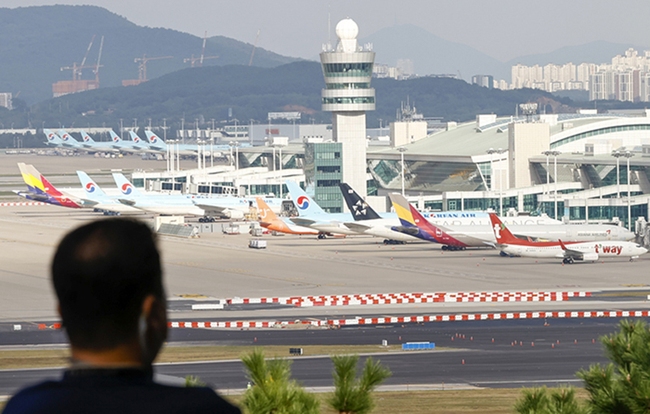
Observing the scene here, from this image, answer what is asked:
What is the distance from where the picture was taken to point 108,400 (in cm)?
374

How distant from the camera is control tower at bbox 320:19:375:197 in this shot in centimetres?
14638

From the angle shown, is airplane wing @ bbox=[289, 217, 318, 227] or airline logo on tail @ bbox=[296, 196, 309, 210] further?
airline logo on tail @ bbox=[296, 196, 309, 210]

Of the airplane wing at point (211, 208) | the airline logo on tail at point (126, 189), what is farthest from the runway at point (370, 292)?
the airline logo on tail at point (126, 189)

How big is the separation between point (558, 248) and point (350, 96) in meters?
66.1

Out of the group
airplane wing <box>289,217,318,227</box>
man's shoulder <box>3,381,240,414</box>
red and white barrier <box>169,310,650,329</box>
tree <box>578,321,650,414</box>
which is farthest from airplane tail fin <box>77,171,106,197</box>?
man's shoulder <box>3,381,240,414</box>

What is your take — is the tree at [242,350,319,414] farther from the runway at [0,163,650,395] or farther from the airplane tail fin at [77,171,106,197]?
the airplane tail fin at [77,171,106,197]

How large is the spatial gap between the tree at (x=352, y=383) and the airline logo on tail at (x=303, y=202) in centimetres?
9453

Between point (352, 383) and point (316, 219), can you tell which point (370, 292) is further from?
point (352, 383)

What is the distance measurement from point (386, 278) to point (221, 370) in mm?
35593

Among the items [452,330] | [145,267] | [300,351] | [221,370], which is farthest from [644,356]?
[452,330]

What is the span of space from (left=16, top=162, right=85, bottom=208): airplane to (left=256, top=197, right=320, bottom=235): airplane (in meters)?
33.8

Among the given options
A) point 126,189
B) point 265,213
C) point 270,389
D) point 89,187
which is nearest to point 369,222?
point 265,213

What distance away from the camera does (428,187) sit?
158375 mm

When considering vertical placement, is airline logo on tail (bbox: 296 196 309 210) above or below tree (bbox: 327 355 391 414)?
above
